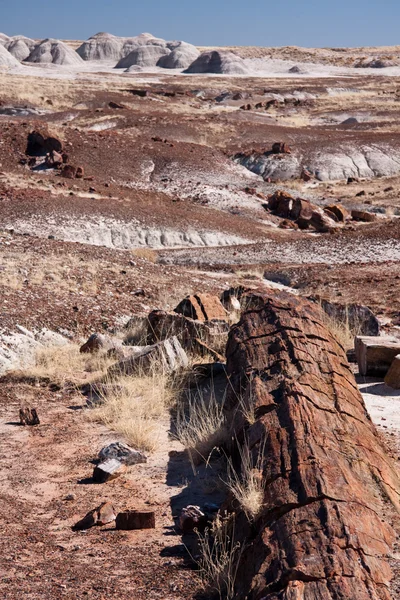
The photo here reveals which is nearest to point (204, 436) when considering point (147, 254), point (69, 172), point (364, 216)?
point (147, 254)

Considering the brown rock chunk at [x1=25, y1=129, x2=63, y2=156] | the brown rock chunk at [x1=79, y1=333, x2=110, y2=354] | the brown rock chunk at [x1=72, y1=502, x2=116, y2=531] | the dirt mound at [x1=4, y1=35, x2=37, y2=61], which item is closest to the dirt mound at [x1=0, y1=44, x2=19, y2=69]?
the dirt mound at [x1=4, y1=35, x2=37, y2=61]

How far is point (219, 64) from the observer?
294 ft

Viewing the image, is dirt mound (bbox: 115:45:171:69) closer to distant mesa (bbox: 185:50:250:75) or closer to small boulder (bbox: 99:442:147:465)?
distant mesa (bbox: 185:50:250:75)

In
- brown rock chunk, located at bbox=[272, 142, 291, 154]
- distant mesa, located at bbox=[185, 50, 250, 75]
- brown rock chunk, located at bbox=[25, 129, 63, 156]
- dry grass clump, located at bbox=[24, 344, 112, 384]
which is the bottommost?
dry grass clump, located at bbox=[24, 344, 112, 384]

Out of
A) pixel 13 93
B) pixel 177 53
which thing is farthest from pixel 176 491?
pixel 177 53

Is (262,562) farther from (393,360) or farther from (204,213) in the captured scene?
(204,213)

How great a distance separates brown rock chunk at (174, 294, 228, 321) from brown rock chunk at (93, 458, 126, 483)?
17.6 feet

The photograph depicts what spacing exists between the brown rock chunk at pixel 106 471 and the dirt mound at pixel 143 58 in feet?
314

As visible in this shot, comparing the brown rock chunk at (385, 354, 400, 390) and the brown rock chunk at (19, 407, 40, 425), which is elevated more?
the brown rock chunk at (385, 354, 400, 390)

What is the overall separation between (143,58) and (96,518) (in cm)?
9912

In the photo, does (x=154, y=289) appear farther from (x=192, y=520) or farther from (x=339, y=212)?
(x=339, y=212)

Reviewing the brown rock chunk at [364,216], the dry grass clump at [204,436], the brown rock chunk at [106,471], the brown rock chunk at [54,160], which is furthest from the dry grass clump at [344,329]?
the brown rock chunk at [54,160]

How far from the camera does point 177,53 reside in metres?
97.9

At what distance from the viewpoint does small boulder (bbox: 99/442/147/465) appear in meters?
6.72
